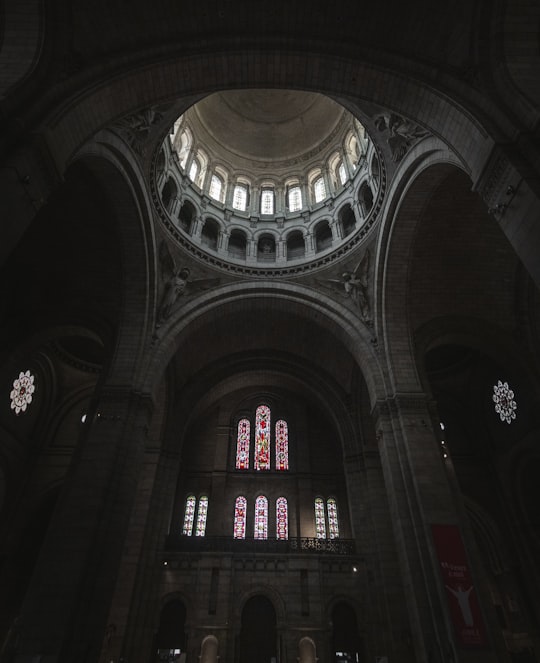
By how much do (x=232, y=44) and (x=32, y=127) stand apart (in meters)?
4.62

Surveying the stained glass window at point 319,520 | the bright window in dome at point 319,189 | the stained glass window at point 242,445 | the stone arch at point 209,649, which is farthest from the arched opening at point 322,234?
the stone arch at point 209,649

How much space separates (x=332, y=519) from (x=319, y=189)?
1702cm

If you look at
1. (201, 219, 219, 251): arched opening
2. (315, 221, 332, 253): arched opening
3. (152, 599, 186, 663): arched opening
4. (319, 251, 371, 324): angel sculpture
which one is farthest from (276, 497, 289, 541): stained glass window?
(201, 219, 219, 251): arched opening

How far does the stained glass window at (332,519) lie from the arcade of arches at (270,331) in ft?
0.67

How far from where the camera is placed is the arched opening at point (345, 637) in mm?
15633

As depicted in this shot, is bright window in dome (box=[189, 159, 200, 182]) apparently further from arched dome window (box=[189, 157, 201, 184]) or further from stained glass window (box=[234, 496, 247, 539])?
stained glass window (box=[234, 496, 247, 539])

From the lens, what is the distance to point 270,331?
66.6 feet

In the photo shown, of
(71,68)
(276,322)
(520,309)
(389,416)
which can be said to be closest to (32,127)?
(71,68)

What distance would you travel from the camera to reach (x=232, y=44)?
28.5 feet

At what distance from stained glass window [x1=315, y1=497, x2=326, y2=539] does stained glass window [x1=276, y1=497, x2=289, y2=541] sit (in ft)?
4.87

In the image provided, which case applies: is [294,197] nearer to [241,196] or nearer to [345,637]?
[241,196]

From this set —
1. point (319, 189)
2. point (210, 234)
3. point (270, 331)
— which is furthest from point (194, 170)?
point (270, 331)

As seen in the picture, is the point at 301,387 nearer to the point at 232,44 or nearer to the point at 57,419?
the point at 57,419

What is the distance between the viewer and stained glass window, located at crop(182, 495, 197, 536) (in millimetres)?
19327
